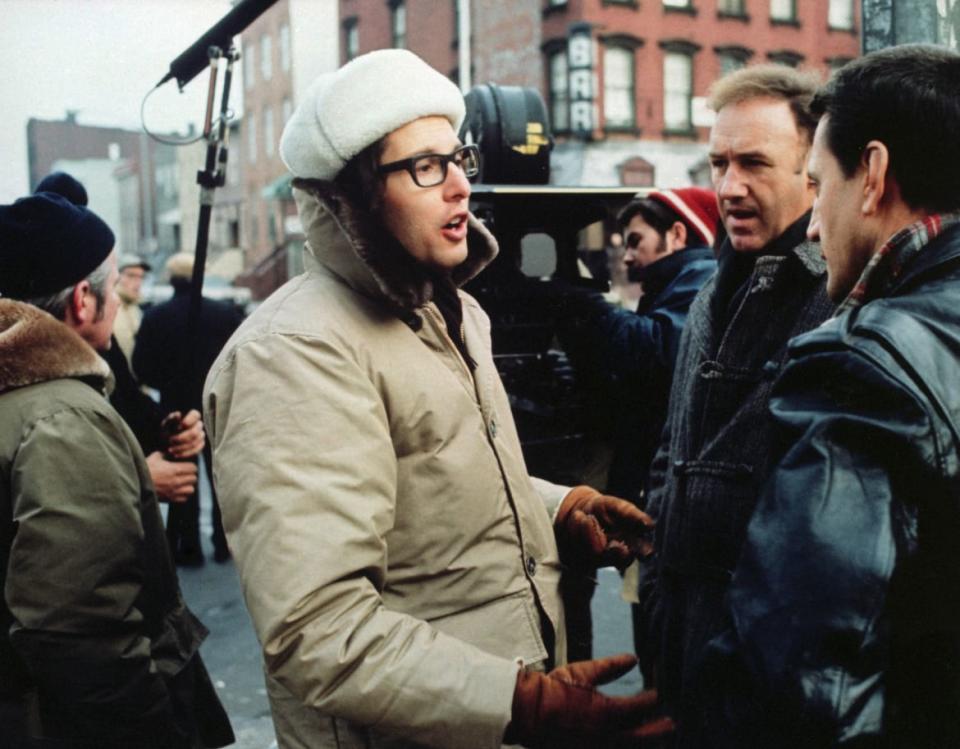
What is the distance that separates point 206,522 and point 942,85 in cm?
735

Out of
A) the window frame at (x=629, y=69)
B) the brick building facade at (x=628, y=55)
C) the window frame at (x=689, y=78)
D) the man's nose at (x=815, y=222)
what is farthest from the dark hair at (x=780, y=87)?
the window frame at (x=689, y=78)

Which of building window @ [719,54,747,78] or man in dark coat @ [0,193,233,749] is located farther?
building window @ [719,54,747,78]

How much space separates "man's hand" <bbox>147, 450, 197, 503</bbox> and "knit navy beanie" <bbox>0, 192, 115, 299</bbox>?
761mm

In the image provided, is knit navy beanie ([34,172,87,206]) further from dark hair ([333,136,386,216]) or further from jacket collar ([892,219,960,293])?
jacket collar ([892,219,960,293])

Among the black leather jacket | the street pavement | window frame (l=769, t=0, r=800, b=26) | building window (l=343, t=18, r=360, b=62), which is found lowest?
the street pavement

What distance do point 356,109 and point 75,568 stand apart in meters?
1.15

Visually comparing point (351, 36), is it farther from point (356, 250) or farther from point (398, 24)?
point (356, 250)

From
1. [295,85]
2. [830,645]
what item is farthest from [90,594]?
[295,85]

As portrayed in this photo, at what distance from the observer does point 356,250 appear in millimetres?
1793

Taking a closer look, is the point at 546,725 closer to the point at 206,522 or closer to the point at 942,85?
the point at 942,85

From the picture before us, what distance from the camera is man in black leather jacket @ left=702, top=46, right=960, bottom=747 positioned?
129cm

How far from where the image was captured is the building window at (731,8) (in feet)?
85.7

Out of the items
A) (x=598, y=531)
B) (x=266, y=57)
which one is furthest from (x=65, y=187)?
(x=266, y=57)

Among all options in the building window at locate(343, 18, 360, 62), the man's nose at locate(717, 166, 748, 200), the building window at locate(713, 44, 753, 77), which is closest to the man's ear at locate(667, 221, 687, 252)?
the man's nose at locate(717, 166, 748, 200)
